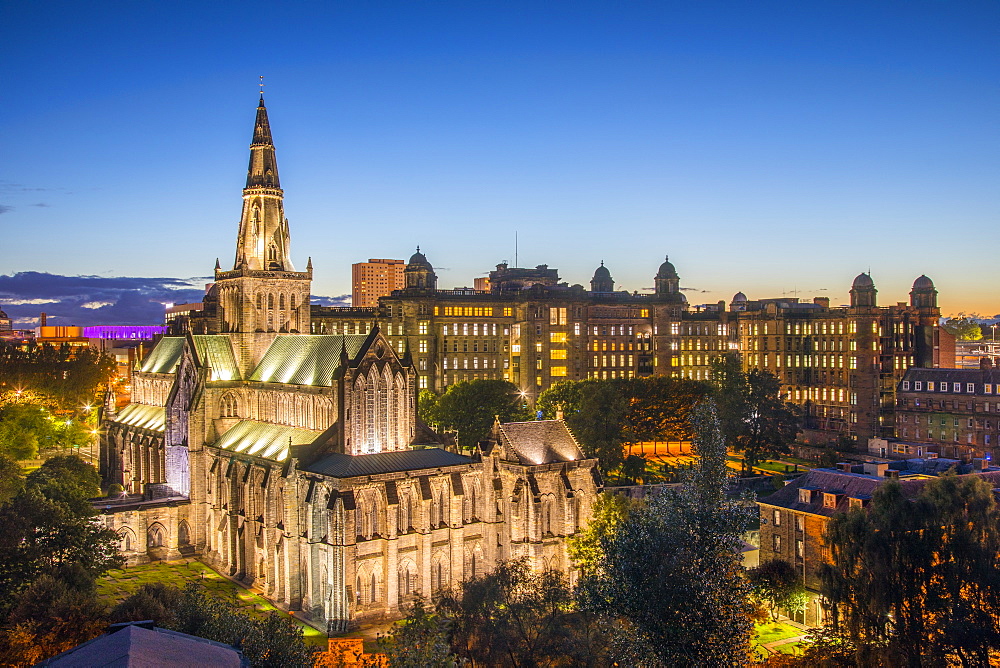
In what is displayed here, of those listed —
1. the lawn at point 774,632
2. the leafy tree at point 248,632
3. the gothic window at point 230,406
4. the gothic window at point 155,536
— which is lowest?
the lawn at point 774,632

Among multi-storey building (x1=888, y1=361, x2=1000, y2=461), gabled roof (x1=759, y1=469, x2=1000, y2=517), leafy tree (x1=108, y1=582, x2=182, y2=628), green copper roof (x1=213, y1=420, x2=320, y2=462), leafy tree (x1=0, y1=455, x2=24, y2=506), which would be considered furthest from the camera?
multi-storey building (x1=888, y1=361, x2=1000, y2=461)

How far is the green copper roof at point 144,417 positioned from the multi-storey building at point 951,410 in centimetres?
9047

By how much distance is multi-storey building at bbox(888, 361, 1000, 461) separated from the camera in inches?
4616

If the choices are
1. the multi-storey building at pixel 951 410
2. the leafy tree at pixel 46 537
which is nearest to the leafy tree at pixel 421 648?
the leafy tree at pixel 46 537

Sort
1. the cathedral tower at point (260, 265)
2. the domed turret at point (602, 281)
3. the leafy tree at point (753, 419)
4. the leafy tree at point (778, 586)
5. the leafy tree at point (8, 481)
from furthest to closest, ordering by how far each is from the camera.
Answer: the domed turret at point (602, 281) → the leafy tree at point (753, 419) → the cathedral tower at point (260, 265) → the leafy tree at point (8, 481) → the leafy tree at point (778, 586)

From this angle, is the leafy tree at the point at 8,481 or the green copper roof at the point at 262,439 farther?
the green copper roof at the point at 262,439

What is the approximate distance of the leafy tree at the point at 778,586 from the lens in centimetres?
5766

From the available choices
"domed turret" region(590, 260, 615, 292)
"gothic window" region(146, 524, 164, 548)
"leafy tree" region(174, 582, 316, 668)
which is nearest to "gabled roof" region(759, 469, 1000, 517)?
"leafy tree" region(174, 582, 316, 668)

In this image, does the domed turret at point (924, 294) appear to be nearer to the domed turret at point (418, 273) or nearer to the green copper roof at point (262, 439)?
the domed turret at point (418, 273)

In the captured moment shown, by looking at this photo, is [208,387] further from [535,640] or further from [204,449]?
[535,640]

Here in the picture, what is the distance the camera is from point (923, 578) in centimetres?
4344

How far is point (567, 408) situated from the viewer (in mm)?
113750

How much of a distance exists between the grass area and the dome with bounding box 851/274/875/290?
124432 millimetres

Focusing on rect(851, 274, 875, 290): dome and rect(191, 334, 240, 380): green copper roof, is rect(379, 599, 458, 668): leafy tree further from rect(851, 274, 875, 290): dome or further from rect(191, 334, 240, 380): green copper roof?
rect(851, 274, 875, 290): dome
